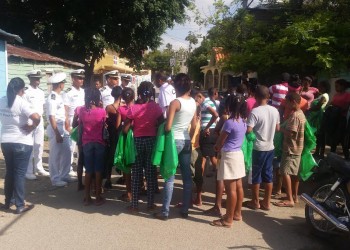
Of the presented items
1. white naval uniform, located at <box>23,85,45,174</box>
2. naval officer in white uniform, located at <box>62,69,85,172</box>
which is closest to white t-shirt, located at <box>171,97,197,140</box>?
white naval uniform, located at <box>23,85,45,174</box>

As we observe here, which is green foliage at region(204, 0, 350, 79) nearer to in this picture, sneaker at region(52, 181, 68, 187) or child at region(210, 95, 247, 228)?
child at region(210, 95, 247, 228)

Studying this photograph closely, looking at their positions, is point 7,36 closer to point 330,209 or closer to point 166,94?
point 166,94

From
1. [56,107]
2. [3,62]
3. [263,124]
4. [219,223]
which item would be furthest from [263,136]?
[3,62]

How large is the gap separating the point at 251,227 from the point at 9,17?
67.0 ft

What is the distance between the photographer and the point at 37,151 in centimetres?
739

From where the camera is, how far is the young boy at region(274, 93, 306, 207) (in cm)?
561

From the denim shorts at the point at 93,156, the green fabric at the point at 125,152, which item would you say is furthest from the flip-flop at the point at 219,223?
the denim shorts at the point at 93,156

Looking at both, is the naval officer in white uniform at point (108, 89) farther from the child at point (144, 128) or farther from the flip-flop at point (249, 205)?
the flip-flop at point (249, 205)

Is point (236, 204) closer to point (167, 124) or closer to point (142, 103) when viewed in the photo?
point (167, 124)

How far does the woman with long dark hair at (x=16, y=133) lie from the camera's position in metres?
5.25

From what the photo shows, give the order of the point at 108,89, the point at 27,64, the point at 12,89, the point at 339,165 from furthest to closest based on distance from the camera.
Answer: the point at 27,64, the point at 108,89, the point at 12,89, the point at 339,165

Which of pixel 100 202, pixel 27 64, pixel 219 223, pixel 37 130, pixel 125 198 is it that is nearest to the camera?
pixel 219 223

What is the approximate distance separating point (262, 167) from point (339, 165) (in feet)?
4.03

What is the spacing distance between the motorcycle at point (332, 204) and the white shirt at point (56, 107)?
4.13 m
